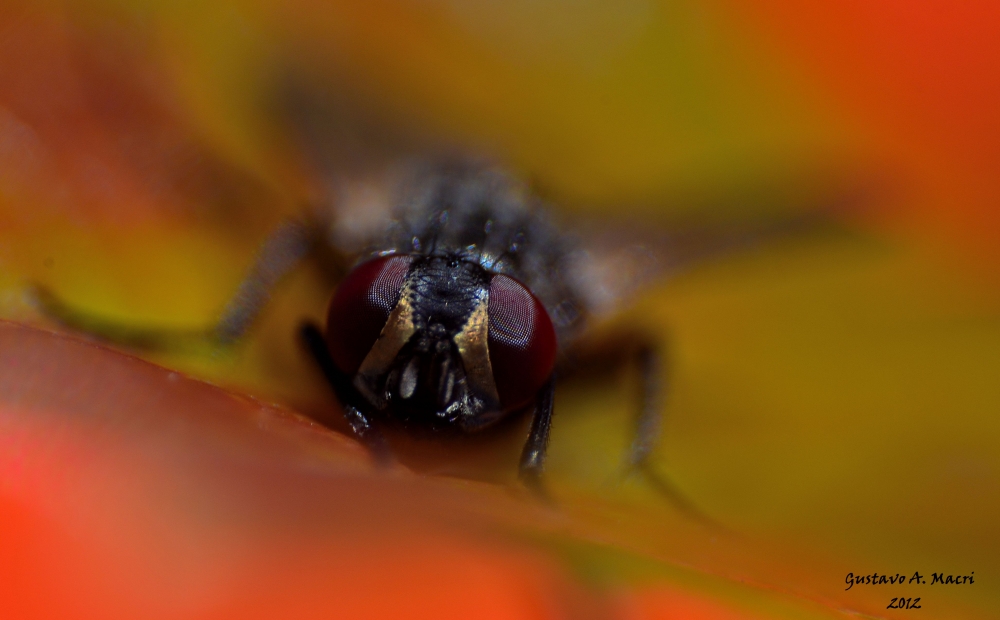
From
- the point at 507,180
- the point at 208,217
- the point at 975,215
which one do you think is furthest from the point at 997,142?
the point at 208,217

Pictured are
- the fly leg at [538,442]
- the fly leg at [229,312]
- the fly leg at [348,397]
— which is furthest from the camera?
the fly leg at [229,312]

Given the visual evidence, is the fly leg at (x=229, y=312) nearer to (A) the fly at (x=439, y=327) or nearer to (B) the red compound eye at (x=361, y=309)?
(A) the fly at (x=439, y=327)

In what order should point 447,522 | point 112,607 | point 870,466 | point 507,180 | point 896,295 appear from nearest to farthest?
point 112,607 < point 447,522 < point 870,466 < point 896,295 < point 507,180

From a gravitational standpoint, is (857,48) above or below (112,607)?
above

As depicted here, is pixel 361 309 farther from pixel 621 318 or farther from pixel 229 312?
pixel 621 318

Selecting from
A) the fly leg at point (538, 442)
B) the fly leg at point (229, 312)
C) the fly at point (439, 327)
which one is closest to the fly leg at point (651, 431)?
the fly at point (439, 327)

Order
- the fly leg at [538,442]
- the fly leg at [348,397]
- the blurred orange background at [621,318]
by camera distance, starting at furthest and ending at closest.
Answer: the fly leg at [538,442] → the fly leg at [348,397] → the blurred orange background at [621,318]

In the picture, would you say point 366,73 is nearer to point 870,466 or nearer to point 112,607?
point 870,466
